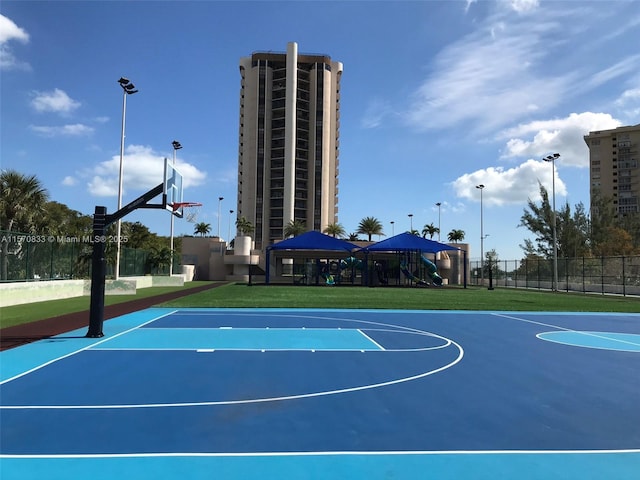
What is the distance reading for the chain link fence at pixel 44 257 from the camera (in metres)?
20.3

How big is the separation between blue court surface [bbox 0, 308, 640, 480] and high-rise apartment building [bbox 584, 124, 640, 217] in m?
109

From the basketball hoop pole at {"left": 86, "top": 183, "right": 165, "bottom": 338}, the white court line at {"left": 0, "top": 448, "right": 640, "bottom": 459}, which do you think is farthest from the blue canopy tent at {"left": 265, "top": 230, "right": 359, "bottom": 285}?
the white court line at {"left": 0, "top": 448, "right": 640, "bottom": 459}

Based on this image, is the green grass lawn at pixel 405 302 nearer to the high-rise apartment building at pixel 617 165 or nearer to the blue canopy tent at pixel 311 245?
the blue canopy tent at pixel 311 245

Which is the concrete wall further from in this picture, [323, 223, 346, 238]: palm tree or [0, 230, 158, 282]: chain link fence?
[323, 223, 346, 238]: palm tree

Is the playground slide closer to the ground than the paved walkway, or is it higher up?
higher up

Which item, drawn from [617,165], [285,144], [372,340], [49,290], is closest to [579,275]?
[372,340]

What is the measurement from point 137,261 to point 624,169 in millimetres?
111316

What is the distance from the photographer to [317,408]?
630cm

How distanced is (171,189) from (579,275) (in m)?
37.2

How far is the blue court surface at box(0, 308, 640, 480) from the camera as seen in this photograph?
4.50m

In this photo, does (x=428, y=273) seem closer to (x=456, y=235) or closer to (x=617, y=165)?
(x=456, y=235)

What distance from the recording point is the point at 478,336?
528 inches

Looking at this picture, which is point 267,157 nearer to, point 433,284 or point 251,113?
point 251,113

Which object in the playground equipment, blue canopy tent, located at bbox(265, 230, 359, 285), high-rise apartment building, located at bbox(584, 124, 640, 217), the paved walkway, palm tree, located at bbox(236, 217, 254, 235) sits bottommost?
the paved walkway
